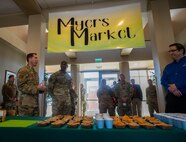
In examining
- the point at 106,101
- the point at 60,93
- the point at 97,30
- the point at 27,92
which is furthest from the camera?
the point at 106,101

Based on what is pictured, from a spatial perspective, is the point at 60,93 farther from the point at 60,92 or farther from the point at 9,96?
the point at 9,96

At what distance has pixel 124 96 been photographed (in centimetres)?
373

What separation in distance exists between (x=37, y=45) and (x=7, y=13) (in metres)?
0.99

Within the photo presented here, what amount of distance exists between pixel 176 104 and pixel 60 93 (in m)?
1.86

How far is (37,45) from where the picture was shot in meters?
2.64

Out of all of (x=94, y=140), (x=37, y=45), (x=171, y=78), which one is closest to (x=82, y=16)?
(x=37, y=45)

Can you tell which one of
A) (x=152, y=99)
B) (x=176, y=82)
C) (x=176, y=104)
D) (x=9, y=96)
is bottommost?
(x=152, y=99)

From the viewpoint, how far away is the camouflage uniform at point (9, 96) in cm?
379

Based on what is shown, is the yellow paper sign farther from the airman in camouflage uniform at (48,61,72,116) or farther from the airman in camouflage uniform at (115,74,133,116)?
the airman in camouflage uniform at (115,74,133,116)

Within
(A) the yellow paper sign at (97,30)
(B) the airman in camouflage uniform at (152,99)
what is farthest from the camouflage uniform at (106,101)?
(A) the yellow paper sign at (97,30)

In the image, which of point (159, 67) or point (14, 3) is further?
→ point (14, 3)

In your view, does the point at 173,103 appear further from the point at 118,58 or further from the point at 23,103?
the point at 118,58

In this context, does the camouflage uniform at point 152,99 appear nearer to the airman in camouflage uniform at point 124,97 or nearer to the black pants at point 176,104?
the airman in camouflage uniform at point 124,97

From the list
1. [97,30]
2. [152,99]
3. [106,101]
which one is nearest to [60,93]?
[97,30]
